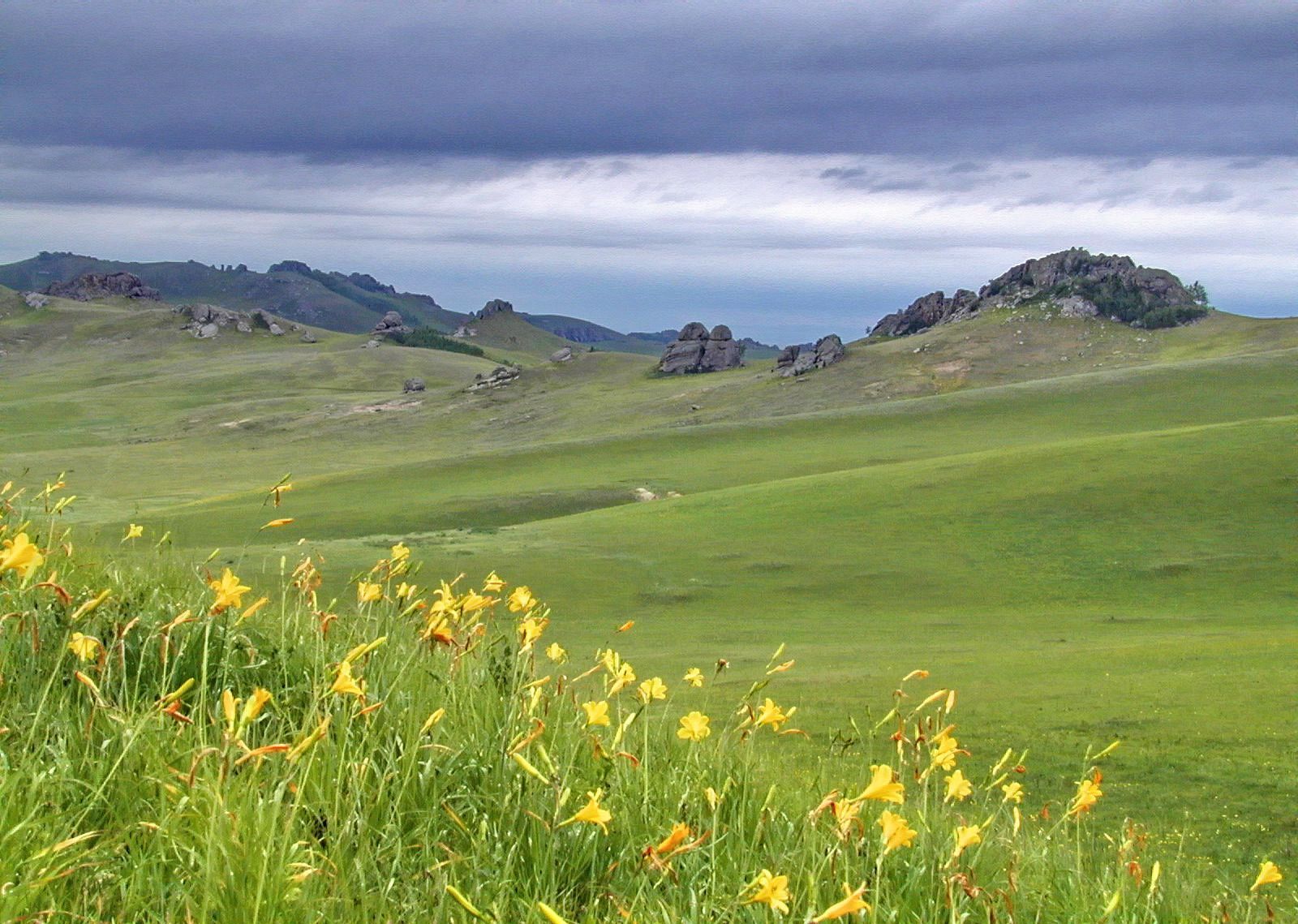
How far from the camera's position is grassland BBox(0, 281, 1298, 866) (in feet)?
56.2

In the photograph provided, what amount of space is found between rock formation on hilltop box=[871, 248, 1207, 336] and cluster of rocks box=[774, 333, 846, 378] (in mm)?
23955

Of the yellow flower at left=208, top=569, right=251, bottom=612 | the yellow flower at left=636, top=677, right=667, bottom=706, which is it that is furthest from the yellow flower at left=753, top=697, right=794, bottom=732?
the yellow flower at left=208, top=569, right=251, bottom=612

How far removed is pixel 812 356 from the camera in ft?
374

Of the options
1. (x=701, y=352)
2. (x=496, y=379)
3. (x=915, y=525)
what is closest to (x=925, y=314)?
(x=701, y=352)

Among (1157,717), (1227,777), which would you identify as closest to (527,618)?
(1227,777)

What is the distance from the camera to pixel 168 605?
5.96m

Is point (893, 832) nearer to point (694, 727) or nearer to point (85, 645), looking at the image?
point (694, 727)

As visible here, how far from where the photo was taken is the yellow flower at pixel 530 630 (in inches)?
212

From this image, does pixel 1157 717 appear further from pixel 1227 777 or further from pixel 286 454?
pixel 286 454

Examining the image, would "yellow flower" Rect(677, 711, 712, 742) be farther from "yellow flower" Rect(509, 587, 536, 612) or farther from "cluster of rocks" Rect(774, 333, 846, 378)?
"cluster of rocks" Rect(774, 333, 846, 378)

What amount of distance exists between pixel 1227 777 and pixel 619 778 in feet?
35.9

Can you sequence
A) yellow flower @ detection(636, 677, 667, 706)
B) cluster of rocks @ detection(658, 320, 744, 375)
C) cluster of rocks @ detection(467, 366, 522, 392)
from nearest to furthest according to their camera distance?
yellow flower @ detection(636, 677, 667, 706) < cluster of rocks @ detection(467, 366, 522, 392) < cluster of rocks @ detection(658, 320, 744, 375)

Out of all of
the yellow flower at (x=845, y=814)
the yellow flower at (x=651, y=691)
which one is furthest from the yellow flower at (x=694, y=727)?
the yellow flower at (x=845, y=814)

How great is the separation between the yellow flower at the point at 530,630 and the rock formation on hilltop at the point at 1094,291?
12264 cm
